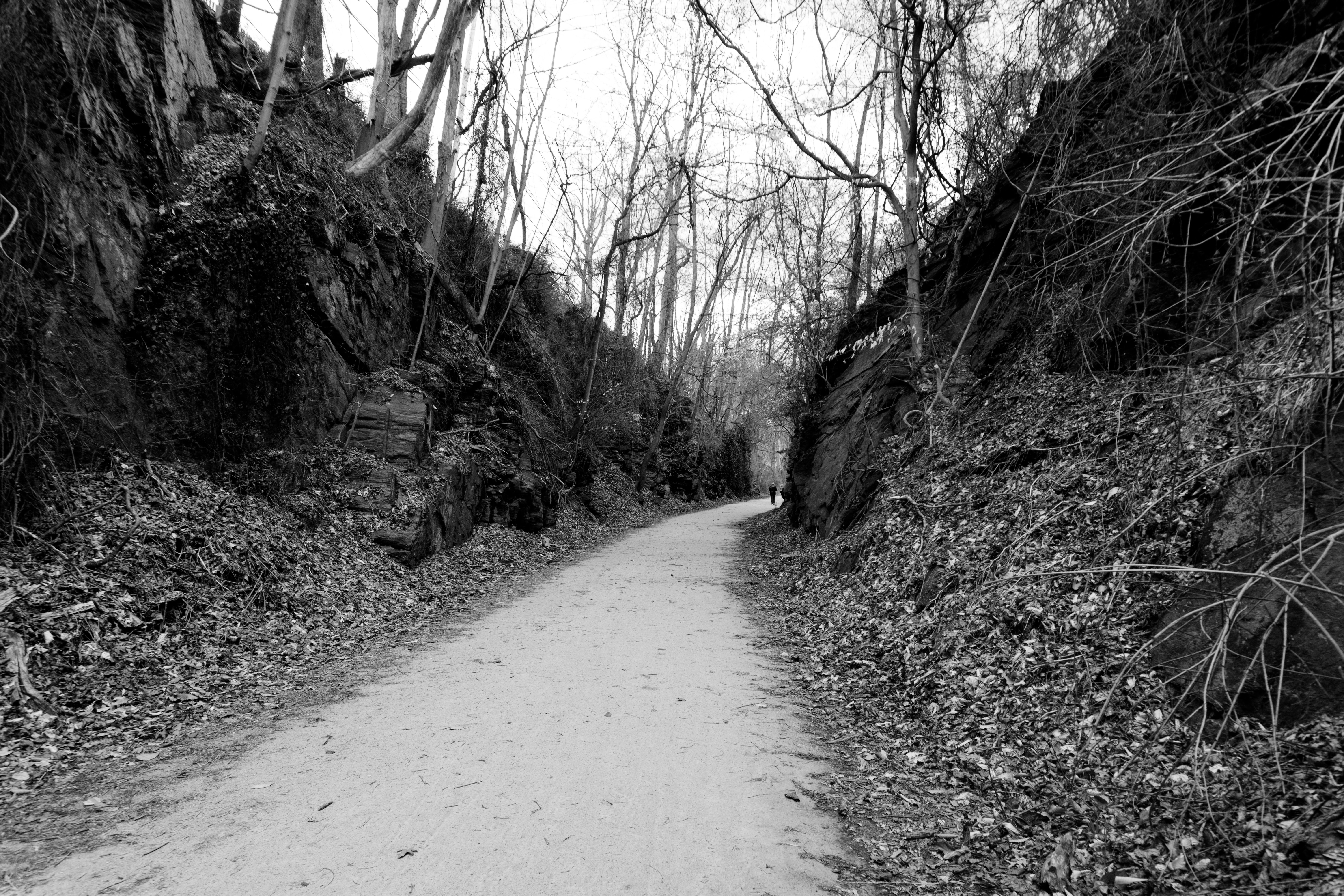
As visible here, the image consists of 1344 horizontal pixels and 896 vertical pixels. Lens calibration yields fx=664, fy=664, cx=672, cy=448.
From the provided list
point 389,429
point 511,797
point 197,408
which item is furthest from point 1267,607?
point 389,429

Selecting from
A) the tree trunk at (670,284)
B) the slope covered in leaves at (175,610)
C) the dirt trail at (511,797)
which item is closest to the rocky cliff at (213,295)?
the slope covered in leaves at (175,610)

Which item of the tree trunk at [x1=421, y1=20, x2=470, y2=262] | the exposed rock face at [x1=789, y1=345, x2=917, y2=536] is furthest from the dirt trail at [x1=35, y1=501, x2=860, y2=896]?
the tree trunk at [x1=421, y1=20, x2=470, y2=262]

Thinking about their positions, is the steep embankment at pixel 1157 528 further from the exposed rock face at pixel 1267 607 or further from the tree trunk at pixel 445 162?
the tree trunk at pixel 445 162

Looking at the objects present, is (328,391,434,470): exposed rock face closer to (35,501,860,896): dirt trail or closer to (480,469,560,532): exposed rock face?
(480,469,560,532): exposed rock face

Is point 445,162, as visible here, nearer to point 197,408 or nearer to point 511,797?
point 197,408

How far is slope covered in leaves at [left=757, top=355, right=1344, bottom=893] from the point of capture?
2.84 m

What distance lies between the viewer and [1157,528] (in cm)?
468

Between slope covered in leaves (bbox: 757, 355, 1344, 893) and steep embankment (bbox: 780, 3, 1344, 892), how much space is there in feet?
0.06

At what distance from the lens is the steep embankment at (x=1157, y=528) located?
2969 millimetres

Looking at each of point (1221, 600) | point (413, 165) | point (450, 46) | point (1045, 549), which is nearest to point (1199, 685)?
point (1221, 600)

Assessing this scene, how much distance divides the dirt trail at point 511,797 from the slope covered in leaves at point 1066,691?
2.03 feet

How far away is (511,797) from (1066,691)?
3.42 meters

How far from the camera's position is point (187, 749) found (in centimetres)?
426

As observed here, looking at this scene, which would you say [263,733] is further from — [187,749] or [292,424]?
[292,424]
